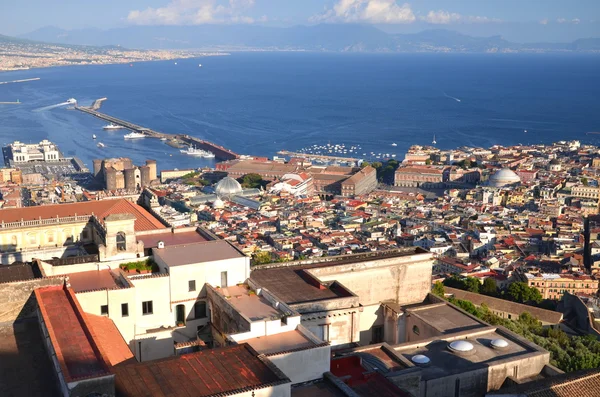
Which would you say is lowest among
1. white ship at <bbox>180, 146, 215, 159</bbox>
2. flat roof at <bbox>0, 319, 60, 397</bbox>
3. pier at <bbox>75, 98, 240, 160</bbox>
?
white ship at <bbox>180, 146, 215, 159</bbox>

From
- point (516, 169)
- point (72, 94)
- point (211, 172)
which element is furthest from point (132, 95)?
point (516, 169)

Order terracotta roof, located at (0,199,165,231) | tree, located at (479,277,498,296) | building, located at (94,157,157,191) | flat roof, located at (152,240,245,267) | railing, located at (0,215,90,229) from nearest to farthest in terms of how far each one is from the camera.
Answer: flat roof, located at (152,240,245,267) → railing, located at (0,215,90,229) → terracotta roof, located at (0,199,165,231) → tree, located at (479,277,498,296) → building, located at (94,157,157,191)

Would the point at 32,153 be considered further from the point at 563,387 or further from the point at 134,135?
the point at 563,387

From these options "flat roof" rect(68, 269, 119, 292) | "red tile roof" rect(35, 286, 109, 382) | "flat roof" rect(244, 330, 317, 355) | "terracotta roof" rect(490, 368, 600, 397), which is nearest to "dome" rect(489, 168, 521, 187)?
"terracotta roof" rect(490, 368, 600, 397)

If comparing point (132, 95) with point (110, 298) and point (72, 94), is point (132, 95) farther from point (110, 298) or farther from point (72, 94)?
point (110, 298)

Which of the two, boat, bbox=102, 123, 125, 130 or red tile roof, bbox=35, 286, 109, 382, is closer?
red tile roof, bbox=35, 286, 109, 382

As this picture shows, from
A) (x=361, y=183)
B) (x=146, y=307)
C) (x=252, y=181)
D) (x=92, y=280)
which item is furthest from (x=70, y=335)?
(x=252, y=181)

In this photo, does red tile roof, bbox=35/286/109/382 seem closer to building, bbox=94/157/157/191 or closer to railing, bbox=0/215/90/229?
railing, bbox=0/215/90/229

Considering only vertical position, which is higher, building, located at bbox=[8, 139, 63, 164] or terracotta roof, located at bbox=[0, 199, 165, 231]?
terracotta roof, located at bbox=[0, 199, 165, 231]

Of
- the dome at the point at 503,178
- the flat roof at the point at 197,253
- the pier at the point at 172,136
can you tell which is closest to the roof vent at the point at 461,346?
the flat roof at the point at 197,253
